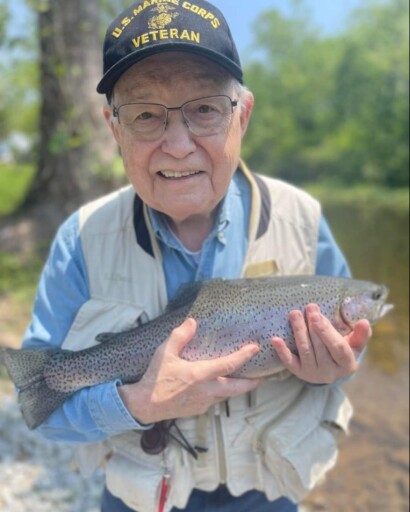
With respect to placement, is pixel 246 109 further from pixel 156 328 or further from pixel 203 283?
pixel 156 328

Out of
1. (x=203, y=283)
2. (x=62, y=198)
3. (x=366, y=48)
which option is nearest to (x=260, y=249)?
(x=203, y=283)

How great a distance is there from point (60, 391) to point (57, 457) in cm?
271

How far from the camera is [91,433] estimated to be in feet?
5.89

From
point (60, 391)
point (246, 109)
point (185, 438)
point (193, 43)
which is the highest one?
point (193, 43)

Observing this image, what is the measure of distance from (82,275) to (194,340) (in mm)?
489

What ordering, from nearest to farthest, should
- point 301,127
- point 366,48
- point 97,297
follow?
point 97,297 → point 366,48 → point 301,127

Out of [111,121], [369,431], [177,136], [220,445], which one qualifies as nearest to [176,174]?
[177,136]

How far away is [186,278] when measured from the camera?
1922 mm

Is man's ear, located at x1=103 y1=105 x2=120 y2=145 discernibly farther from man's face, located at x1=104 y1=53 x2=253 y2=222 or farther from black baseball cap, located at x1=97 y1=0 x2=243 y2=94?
black baseball cap, located at x1=97 y1=0 x2=243 y2=94

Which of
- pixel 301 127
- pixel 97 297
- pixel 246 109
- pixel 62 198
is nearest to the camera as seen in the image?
pixel 246 109

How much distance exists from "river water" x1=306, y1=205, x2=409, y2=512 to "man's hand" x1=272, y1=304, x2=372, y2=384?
190 centimetres

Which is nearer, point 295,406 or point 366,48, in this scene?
point 295,406

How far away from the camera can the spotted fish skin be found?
1810 mm

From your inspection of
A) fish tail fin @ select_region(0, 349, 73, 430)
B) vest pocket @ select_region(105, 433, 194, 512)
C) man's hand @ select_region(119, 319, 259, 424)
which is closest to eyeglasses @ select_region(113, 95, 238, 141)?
man's hand @ select_region(119, 319, 259, 424)
